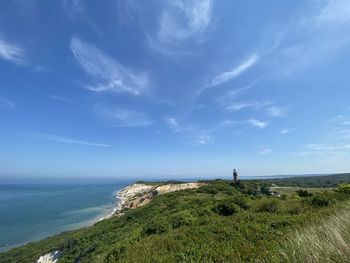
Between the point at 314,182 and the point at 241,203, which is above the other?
the point at 314,182

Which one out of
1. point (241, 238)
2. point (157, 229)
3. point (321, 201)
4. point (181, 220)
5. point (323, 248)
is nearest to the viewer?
point (323, 248)

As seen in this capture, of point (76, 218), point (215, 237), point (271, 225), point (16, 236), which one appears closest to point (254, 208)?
point (271, 225)

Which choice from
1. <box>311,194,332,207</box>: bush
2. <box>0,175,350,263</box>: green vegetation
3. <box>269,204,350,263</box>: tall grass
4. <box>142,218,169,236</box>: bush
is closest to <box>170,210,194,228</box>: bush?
<box>0,175,350,263</box>: green vegetation

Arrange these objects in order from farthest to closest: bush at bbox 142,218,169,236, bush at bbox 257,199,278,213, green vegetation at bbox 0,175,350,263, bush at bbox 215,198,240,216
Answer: bush at bbox 215,198,240,216, bush at bbox 257,199,278,213, bush at bbox 142,218,169,236, green vegetation at bbox 0,175,350,263

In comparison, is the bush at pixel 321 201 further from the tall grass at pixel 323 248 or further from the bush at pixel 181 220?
the tall grass at pixel 323 248

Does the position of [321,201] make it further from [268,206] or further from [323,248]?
[323,248]

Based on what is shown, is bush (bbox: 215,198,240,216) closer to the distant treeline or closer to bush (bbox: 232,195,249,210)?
bush (bbox: 232,195,249,210)

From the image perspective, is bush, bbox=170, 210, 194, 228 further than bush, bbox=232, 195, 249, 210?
No

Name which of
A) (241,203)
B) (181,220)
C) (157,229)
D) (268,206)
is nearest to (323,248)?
(157,229)
